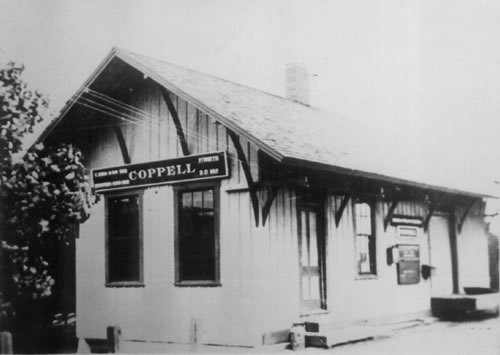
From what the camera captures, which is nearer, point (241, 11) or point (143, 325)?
point (241, 11)

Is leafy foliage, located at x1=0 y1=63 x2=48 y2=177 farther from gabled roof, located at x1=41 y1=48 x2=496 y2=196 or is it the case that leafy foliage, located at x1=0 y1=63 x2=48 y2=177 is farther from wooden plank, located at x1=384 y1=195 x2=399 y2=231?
wooden plank, located at x1=384 y1=195 x2=399 y2=231

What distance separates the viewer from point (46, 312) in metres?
12.2

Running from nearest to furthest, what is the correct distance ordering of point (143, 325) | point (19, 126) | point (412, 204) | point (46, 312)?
point (19, 126)
point (143, 325)
point (46, 312)
point (412, 204)

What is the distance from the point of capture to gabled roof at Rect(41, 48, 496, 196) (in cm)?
977

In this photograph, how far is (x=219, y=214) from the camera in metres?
10.2

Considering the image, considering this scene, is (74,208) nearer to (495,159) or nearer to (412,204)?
(495,159)

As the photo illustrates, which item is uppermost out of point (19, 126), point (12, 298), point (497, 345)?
point (19, 126)

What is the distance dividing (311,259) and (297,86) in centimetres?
570

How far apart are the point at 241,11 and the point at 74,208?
9.78ft

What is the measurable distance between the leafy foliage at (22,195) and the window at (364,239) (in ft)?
16.7

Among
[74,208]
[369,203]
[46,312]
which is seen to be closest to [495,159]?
[369,203]

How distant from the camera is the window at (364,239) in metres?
11.9

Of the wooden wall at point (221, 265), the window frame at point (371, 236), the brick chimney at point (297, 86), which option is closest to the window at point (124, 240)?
the wooden wall at point (221, 265)

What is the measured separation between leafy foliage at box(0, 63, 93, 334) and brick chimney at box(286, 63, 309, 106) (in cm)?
799
